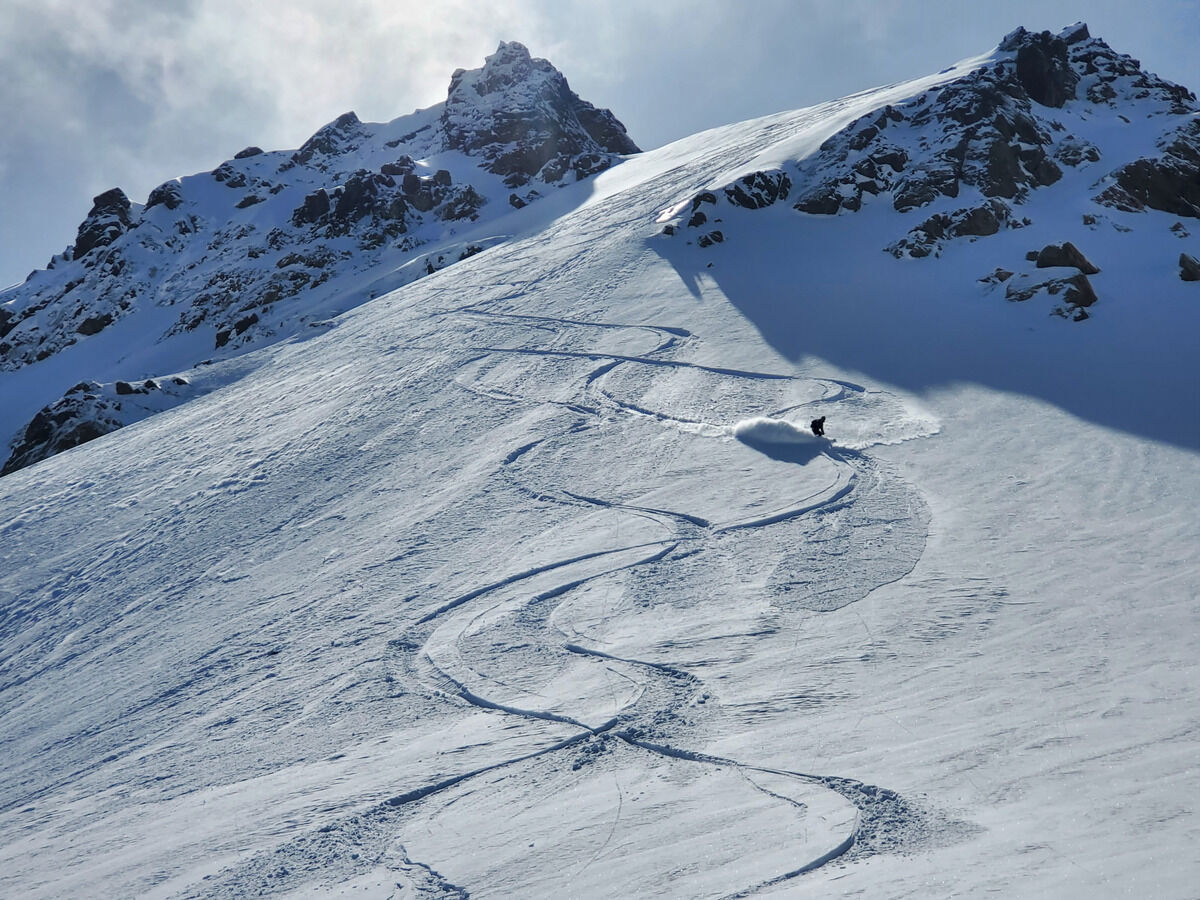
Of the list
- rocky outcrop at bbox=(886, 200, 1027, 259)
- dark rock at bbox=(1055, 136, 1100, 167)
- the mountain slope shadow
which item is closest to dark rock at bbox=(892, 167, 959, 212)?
the mountain slope shadow

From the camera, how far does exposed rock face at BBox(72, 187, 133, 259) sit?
7807cm

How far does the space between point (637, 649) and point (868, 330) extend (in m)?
13.3

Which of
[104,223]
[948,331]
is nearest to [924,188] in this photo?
[948,331]

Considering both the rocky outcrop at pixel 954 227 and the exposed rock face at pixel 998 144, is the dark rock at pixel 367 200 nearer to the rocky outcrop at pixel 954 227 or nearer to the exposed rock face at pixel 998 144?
the exposed rock face at pixel 998 144

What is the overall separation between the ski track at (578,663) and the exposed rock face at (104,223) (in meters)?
82.4

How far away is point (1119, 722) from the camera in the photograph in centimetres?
600

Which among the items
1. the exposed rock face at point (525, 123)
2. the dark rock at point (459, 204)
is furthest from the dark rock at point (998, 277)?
the exposed rock face at point (525, 123)

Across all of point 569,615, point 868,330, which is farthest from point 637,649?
point 868,330

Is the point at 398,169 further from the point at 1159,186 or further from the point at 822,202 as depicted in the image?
the point at 1159,186

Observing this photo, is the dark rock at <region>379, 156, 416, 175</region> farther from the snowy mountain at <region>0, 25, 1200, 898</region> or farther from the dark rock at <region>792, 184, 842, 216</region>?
the dark rock at <region>792, 184, 842, 216</region>

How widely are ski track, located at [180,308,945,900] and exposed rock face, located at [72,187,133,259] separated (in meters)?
82.4

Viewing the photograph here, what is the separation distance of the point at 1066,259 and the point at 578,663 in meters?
18.3

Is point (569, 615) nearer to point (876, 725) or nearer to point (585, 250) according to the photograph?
point (876, 725)

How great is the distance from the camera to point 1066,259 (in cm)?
1981
